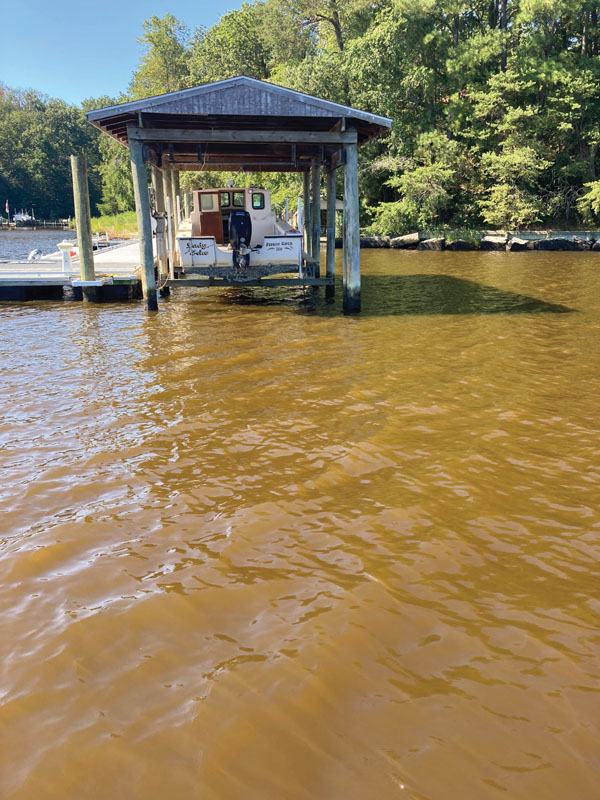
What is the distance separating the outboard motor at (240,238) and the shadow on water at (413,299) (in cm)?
183

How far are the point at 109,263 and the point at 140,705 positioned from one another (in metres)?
20.2

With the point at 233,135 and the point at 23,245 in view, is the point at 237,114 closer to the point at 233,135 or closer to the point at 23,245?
the point at 233,135

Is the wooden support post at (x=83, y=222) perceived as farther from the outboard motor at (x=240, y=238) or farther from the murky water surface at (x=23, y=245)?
the murky water surface at (x=23, y=245)

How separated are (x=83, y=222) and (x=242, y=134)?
16.6ft

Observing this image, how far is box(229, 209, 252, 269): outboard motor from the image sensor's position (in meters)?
14.6

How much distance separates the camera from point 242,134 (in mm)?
13289

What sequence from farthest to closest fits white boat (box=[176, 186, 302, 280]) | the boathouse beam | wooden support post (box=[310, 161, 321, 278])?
wooden support post (box=[310, 161, 321, 278]), white boat (box=[176, 186, 302, 280]), the boathouse beam

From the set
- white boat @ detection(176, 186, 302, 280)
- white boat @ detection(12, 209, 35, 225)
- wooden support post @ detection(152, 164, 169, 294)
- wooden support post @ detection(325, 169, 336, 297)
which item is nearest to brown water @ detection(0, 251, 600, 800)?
white boat @ detection(176, 186, 302, 280)

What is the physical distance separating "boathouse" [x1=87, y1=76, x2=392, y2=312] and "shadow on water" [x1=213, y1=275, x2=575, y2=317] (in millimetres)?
749

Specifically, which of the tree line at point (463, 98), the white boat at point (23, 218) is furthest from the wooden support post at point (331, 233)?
the white boat at point (23, 218)

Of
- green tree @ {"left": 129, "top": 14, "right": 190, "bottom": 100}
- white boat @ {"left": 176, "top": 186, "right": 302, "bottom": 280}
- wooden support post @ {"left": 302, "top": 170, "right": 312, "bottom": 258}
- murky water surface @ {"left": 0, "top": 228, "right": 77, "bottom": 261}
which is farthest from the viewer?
green tree @ {"left": 129, "top": 14, "right": 190, "bottom": 100}

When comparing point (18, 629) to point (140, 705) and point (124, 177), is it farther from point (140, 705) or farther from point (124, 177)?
point (124, 177)

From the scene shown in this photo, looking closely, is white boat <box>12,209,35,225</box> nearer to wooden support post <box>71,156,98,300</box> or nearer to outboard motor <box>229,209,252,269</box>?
wooden support post <box>71,156,98,300</box>

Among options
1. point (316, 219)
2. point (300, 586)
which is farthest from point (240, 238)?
point (300, 586)
